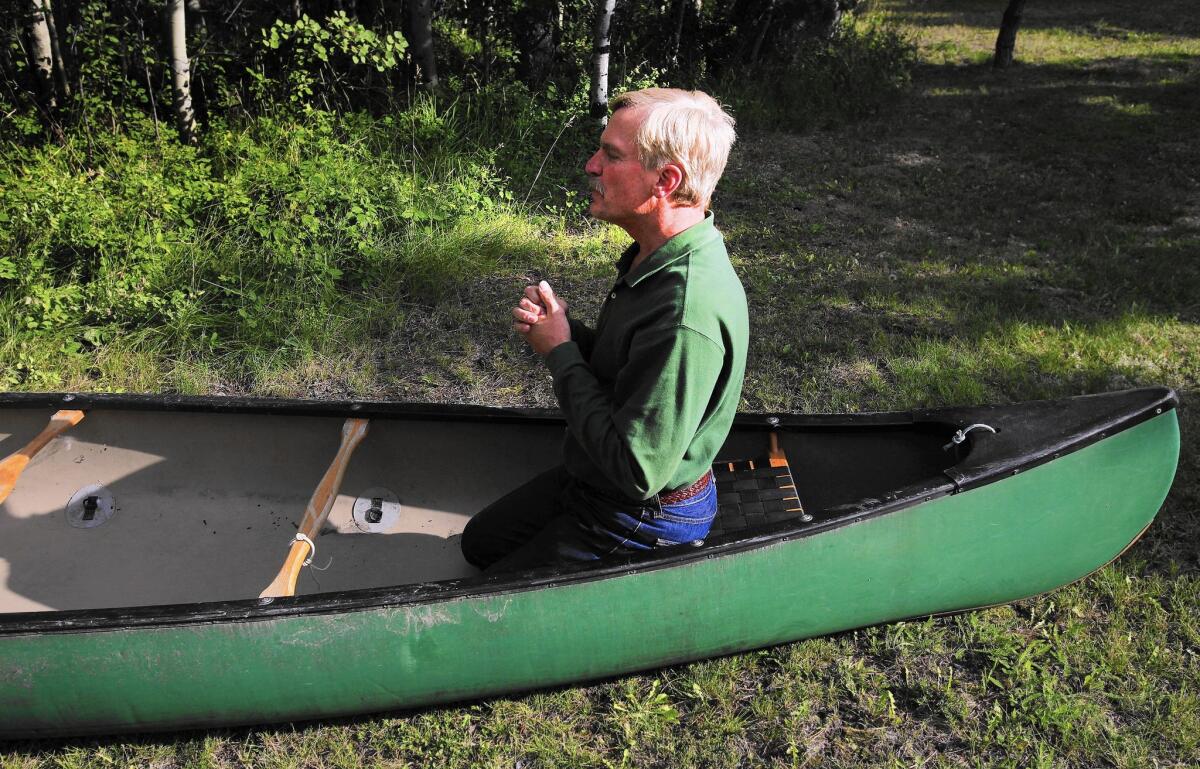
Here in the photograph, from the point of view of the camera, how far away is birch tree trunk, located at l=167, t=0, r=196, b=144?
516 centimetres

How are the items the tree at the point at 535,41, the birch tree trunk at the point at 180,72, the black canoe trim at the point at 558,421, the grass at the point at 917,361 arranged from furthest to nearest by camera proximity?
the tree at the point at 535,41 → the birch tree trunk at the point at 180,72 → the grass at the point at 917,361 → the black canoe trim at the point at 558,421

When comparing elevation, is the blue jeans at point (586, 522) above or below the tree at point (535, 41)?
below

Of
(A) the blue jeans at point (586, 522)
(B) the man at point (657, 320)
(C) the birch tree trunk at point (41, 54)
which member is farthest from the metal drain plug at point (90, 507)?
(C) the birch tree trunk at point (41, 54)

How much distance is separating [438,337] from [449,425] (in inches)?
64.6

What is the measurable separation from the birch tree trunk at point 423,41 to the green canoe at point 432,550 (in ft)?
12.3

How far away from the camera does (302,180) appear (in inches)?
211

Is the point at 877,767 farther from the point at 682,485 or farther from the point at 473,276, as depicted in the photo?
the point at 473,276

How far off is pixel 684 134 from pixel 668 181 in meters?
0.12

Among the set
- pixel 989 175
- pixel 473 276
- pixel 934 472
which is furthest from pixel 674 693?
pixel 989 175

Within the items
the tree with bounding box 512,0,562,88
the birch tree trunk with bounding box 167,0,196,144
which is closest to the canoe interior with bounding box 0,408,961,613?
the birch tree trunk with bounding box 167,0,196,144

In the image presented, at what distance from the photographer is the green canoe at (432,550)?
2545 millimetres

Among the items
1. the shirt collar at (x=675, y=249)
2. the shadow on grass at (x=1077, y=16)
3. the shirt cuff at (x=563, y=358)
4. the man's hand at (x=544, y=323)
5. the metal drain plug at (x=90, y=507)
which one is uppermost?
the shirt collar at (x=675, y=249)

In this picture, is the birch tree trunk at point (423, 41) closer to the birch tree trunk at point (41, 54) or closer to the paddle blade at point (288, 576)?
the birch tree trunk at point (41, 54)

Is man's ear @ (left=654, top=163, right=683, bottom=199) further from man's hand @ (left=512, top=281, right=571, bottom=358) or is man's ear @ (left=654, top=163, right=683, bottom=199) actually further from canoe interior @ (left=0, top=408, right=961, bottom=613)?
canoe interior @ (left=0, top=408, right=961, bottom=613)
